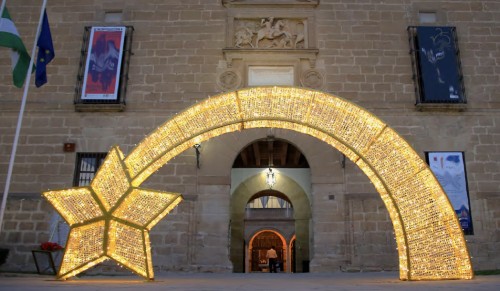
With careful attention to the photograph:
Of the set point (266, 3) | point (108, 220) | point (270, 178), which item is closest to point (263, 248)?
point (270, 178)

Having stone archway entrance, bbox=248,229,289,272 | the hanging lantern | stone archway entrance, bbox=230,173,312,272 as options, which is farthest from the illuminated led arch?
stone archway entrance, bbox=248,229,289,272

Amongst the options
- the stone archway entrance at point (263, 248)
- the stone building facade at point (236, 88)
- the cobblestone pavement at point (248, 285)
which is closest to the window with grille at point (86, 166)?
the stone building facade at point (236, 88)

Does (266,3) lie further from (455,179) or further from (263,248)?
(263,248)

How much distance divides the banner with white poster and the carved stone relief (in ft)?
17.2

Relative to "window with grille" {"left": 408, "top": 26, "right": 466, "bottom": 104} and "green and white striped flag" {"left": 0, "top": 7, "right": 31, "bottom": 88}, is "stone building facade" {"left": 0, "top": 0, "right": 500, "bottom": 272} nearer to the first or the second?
"window with grille" {"left": 408, "top": 26, "right": 466, "bottom": 104}

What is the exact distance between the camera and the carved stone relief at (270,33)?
1379cm

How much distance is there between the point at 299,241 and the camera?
18.1 meters

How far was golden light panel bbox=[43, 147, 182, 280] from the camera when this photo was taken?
253 inches

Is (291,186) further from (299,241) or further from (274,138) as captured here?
(274,138)

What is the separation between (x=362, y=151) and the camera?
21.7ft

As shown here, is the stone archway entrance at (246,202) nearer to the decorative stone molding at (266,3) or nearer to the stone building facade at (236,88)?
the stone building facade at (236,88)

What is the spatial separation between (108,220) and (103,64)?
8313mm

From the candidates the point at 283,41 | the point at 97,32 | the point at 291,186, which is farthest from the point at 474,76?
the point at 97,32

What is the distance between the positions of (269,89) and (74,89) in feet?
28.8
